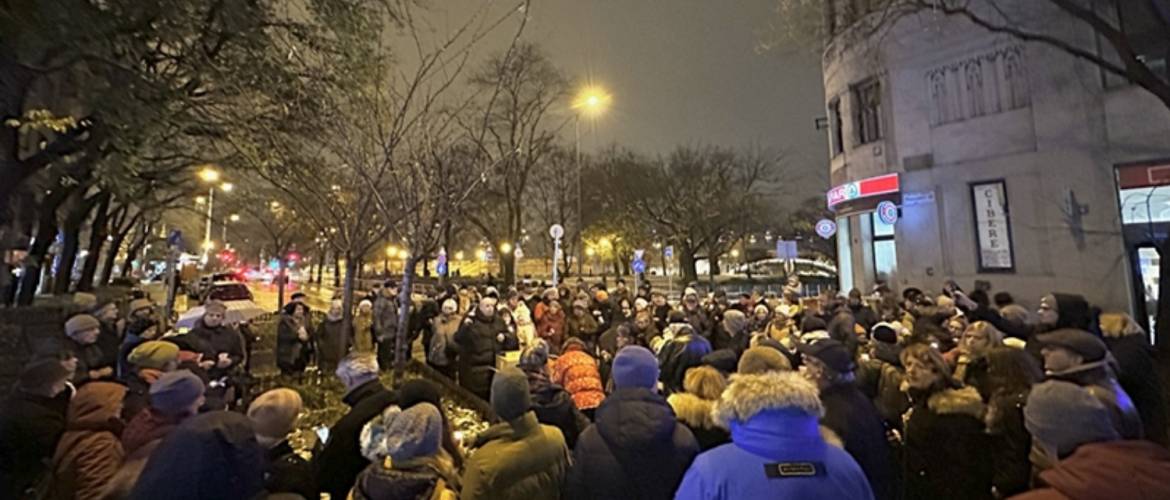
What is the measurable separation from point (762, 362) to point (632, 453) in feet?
3.86

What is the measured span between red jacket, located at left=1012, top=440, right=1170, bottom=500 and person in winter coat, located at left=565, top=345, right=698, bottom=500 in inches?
55.3

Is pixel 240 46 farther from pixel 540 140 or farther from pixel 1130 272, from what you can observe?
pixel 1130 272

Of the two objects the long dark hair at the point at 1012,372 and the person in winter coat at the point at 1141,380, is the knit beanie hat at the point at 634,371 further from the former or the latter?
the person in winter coat at the point at 1141,380

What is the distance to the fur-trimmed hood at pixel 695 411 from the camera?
3.23 metres

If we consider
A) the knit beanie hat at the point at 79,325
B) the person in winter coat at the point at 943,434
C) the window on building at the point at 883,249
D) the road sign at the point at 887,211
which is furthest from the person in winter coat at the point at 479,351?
the window on building at the point at 883,249

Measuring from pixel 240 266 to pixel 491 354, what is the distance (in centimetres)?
9373

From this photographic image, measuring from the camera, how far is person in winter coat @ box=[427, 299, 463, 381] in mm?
8344

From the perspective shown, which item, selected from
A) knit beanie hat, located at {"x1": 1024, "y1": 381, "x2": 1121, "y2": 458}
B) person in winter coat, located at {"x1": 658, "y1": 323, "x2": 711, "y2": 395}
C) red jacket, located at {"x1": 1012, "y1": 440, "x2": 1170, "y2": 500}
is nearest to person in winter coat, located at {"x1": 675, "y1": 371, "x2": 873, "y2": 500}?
red jacket, located at {"x1": 1012, "y1": 440, "x2": 1170, "y2": 500}

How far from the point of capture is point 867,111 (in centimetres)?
1880

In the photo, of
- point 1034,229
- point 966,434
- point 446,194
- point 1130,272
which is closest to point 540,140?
point 446,194

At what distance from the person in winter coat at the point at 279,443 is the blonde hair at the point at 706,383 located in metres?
2.39

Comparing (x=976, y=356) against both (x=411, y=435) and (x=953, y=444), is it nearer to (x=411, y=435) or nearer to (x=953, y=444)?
(x=953, y=444)

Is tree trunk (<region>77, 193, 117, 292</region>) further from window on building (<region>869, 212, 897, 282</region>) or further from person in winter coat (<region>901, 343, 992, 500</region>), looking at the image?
window on building (<region>869, 212, 897, 282</region>)

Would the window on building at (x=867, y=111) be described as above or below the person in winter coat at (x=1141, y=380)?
above
